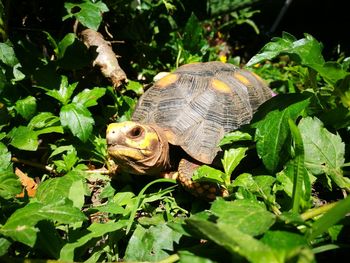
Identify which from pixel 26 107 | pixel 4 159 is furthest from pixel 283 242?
pixel 26 107

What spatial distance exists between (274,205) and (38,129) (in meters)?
1.25

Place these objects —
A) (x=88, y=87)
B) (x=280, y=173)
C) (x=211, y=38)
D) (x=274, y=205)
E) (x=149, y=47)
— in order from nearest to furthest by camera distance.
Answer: (x=274, y=205), (x=280, y=173), (x=88, y=87), (x=149, y=47), (x=211, y=38)

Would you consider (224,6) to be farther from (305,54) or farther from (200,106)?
(305,54)

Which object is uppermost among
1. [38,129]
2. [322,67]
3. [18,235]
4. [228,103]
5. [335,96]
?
[322,67]

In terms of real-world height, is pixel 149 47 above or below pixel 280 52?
below

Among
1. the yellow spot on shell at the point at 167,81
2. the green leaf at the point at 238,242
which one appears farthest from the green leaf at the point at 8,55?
the green leaf at the point at 238,242

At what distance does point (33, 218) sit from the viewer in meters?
1.03

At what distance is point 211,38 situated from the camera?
3.56m

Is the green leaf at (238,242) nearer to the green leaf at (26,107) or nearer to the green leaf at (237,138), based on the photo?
the green leaf at (237,138)

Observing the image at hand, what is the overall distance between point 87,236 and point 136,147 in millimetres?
458

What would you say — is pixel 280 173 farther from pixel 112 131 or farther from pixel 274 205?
pixel 112 131

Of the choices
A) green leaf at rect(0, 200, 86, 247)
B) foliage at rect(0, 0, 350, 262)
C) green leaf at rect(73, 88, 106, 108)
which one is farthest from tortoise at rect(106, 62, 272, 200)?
green leaf at rect(0, 200, 86, 247)

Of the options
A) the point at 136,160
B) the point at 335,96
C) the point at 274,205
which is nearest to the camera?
the point at 274,205

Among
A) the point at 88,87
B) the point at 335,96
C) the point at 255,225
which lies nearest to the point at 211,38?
the point at 88,87
